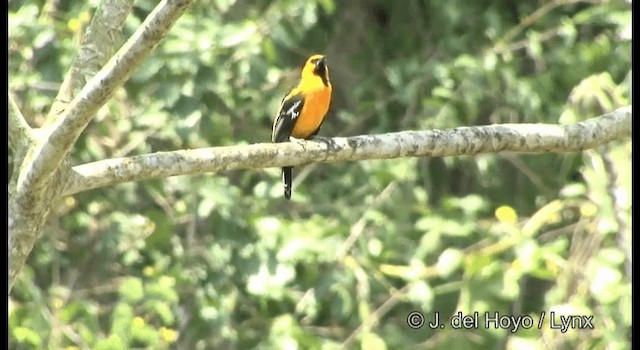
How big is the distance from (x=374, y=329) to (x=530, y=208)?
143 centimetres

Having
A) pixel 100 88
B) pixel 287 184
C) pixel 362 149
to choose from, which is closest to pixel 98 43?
pixel 100 88

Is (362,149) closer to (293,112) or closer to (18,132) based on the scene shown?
(18,132)

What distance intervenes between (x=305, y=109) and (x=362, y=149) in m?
1.34

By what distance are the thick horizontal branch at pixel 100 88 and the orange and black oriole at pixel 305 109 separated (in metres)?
1.90

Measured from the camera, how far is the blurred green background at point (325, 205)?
18.6ft

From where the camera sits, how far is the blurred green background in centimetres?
566

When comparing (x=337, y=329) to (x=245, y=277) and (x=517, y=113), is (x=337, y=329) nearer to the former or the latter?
(x=245, y=277)

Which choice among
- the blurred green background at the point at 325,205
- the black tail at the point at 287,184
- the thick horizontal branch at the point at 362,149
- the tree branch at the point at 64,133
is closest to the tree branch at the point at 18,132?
the tree branch at the point at 64,133

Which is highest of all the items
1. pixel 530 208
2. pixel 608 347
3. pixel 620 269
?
pixel 530 208

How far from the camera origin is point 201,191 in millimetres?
6105

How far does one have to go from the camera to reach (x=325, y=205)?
22.0 ft

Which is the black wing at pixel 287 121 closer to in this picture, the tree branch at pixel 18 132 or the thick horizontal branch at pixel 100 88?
the tree branch at pixel 18 132

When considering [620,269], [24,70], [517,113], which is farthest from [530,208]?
[24,70]

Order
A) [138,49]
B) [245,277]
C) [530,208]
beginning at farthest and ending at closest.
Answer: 1. [530,208]
2. [245,277]
3. [138,49]
